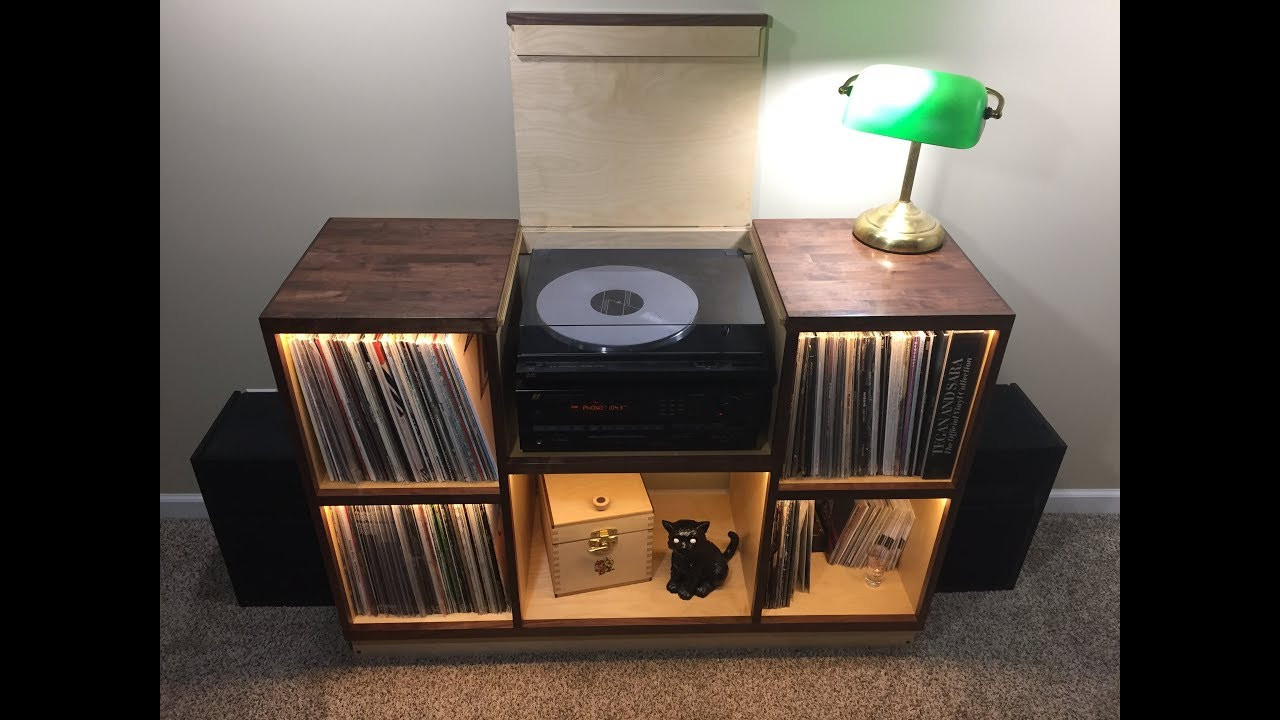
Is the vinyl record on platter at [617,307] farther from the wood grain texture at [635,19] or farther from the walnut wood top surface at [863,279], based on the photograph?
the wood grain texture at [635,19]

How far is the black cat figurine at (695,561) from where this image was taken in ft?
6.40

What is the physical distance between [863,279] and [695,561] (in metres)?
0.80

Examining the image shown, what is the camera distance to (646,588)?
6.50ft

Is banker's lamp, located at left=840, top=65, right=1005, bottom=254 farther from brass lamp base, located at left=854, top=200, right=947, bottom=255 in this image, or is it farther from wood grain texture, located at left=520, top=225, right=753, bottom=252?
wood grain texture, located at left=520, top=225, right=753, bottom=252

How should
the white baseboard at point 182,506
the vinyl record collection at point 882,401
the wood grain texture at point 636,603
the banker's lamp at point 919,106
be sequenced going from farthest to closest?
the white baseboard at point 182,506, the wood grain texture at point 636,603, the vinyl record collection at point 882,401, the banker's lamp at point 919,106

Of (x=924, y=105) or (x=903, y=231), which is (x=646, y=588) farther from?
(x=924, y=105)

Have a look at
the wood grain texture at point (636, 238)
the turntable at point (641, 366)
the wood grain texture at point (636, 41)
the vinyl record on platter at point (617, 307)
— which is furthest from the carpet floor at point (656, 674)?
the wood grain texture at point (636, 41)

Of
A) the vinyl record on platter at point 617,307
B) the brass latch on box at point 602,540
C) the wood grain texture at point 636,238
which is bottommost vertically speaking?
the brass latch on box at point 602,540

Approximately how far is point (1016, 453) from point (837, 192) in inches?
29.3

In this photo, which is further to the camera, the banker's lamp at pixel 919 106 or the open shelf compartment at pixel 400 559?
the open shelf compartment at pixel 400 559

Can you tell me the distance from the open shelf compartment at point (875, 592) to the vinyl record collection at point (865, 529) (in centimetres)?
2

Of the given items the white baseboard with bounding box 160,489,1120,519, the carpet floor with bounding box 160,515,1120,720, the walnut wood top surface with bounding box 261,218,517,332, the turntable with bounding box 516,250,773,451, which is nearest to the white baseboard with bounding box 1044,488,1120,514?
the white baseboard with bounding box 160,489,1120,519

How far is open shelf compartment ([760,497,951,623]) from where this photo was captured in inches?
73.9
